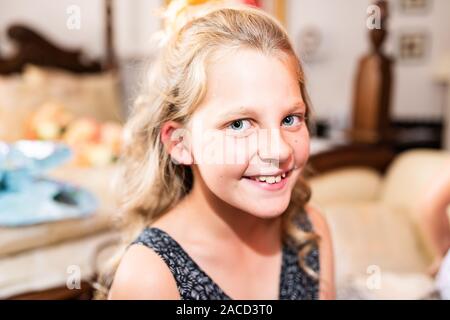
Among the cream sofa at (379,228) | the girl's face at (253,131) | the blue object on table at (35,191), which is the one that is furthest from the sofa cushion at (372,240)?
the girl's face at (253,131)

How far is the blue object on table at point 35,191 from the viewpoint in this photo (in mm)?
1548

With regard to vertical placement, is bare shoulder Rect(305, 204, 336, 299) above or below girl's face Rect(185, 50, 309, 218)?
below

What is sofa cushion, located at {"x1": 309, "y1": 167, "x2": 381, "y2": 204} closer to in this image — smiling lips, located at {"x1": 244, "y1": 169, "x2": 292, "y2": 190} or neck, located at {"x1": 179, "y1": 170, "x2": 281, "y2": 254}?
neck, located at {"x1": 179, "y1": 170, "x2": 281, "y2": 254}

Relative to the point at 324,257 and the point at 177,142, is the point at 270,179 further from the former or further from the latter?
the point at 324,257

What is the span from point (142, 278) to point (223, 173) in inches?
7.8

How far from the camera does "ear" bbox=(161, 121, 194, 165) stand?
2.53 feet

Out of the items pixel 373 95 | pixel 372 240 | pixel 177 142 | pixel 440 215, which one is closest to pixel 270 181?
pixel 177 142

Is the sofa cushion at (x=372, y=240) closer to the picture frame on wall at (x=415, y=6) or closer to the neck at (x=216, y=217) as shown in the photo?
the neck at (x=216, y=217)

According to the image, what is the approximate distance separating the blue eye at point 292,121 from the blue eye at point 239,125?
0.16 ft

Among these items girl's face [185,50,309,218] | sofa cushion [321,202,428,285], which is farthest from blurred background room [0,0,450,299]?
girl's face [185,50,309,218]

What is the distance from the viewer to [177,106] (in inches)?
30.7

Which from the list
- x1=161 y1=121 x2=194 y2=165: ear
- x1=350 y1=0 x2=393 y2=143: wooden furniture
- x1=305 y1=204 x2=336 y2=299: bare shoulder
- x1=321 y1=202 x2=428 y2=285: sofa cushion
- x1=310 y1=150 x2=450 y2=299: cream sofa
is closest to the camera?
x1=161 y1=121 x2=194 y2=165: ear

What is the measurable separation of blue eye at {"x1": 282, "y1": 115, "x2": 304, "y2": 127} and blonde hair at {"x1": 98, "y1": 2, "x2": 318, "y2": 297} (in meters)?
0.06
